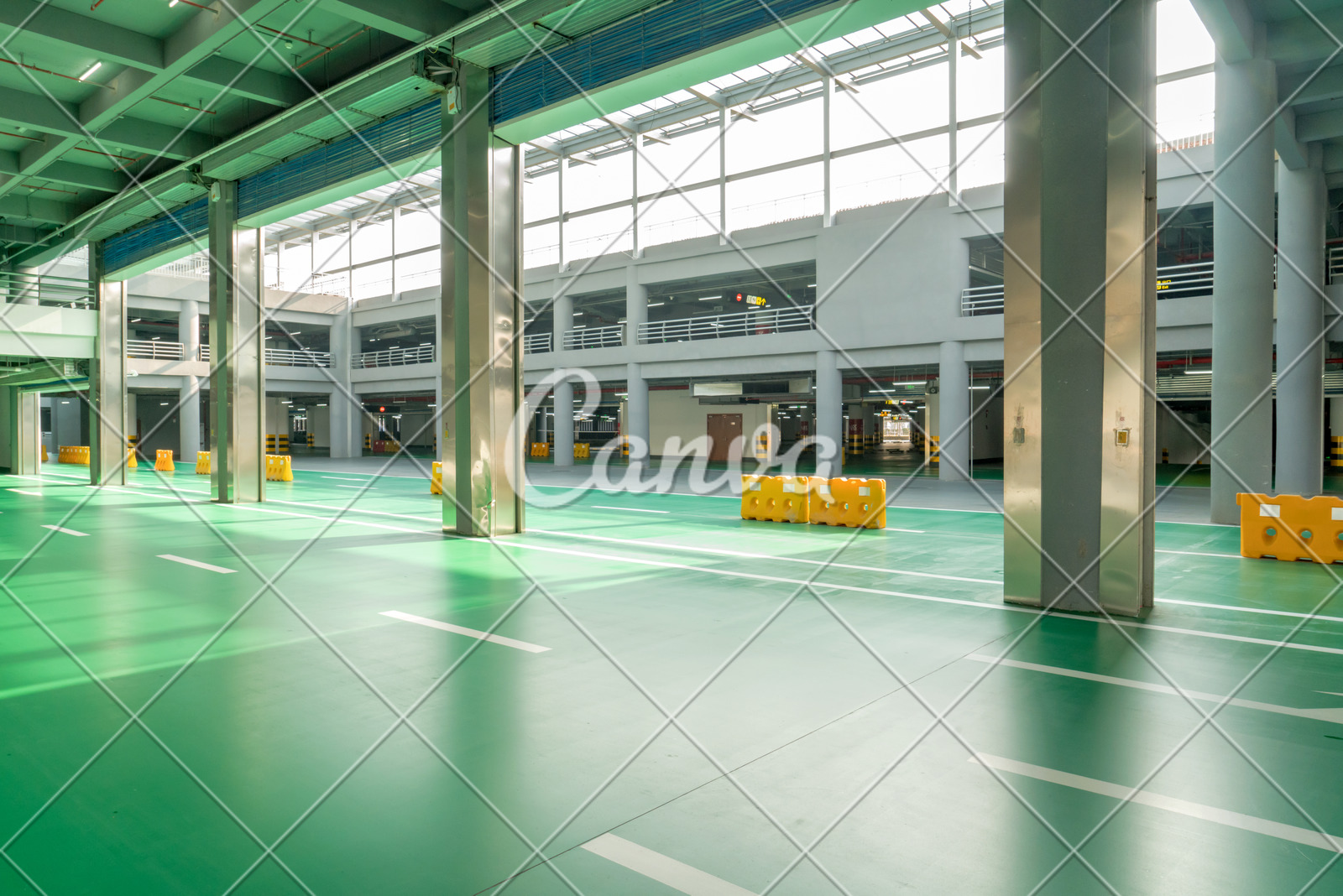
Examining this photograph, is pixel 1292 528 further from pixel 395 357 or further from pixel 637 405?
pixel 395 357

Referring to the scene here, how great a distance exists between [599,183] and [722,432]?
11081 mm

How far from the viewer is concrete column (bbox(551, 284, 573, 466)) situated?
27031 mm

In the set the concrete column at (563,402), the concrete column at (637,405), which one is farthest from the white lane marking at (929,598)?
the concrete column at (563,402)

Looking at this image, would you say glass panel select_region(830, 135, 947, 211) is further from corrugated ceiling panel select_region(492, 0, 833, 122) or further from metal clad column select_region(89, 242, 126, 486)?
metal clad column select_region(89, 242, 126, 486)

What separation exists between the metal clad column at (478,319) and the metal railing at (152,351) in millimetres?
24564

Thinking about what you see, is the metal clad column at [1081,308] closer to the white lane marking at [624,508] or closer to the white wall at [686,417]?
the white lane marking at [624,508]

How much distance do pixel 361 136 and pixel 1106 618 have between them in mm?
11678

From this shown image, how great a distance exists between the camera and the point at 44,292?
19469mm

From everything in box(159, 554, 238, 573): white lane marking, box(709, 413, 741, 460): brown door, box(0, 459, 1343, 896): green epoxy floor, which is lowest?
box(159, 554, 238, 573): white lane marking

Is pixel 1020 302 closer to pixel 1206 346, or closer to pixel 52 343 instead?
pixel 1206 346

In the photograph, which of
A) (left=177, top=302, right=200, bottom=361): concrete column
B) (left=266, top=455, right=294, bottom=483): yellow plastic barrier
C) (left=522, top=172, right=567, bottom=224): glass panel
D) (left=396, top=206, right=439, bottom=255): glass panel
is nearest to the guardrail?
(left=522, top=172, right=567, bottom=224): glass panel

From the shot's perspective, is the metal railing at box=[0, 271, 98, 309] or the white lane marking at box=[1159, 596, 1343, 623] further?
the metal railing at box=[0, 271, 98, 309]

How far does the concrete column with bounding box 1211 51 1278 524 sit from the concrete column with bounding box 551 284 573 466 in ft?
63.3

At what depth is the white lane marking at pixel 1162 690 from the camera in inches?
150
